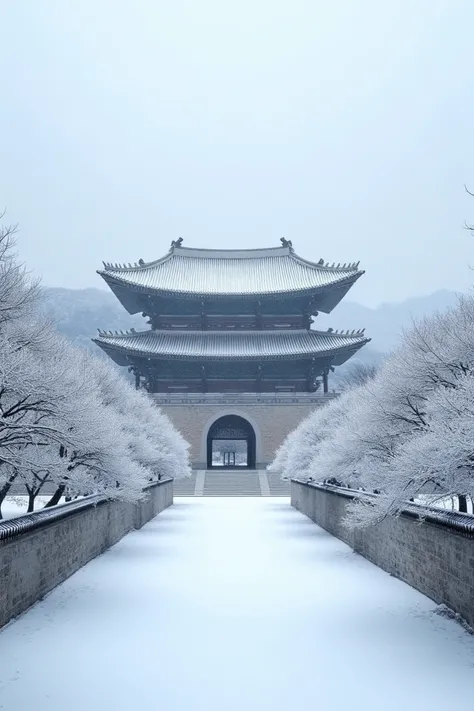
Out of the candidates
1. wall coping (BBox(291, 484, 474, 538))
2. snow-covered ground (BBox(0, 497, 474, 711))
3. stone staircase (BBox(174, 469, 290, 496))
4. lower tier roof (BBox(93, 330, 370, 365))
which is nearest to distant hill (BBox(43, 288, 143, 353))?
lower tier roof (BBox(93, 330, 370, 365))

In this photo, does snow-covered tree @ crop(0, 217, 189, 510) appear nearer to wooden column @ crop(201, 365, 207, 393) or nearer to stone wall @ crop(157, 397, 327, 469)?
stone wall @ crop(157, 397, 327, 469)

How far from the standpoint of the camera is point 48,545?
13.3m

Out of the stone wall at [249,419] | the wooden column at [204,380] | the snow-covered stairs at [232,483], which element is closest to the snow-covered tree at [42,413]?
the snow-covered stairs at [232,483]

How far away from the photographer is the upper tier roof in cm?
4906

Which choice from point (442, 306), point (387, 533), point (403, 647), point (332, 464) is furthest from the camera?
point (442, 306)

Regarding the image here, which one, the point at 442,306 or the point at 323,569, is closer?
the point at 323,569

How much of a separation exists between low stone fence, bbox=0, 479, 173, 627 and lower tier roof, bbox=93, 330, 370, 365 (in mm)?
26437

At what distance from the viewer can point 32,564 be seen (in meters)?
12.2

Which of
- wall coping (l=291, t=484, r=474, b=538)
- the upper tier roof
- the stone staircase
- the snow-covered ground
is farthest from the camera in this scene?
the upper tier roof

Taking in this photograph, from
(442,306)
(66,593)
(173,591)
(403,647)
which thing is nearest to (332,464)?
(173,591)

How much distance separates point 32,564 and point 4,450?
2004mm

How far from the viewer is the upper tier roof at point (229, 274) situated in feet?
161

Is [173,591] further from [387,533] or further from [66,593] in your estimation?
[387,533]

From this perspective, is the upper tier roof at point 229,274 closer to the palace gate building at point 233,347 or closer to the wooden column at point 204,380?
the palace gate building at point 233,347
